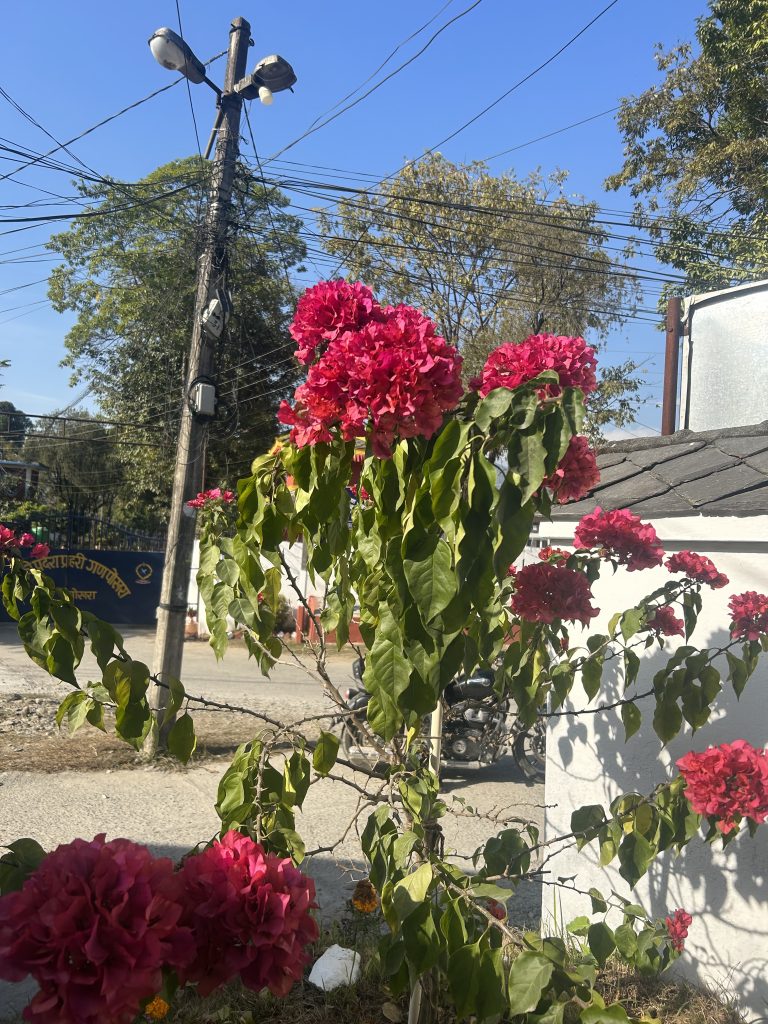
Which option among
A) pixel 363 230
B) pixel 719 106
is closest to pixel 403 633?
pixel 719 106

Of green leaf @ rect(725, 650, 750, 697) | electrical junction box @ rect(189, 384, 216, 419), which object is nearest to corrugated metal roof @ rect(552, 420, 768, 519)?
green leaf @ rect(725, 650, 750, 697)

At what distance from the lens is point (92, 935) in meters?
1.14

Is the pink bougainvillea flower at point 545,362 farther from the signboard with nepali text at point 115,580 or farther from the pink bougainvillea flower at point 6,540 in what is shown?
the signboard with nepali text at point 115,580

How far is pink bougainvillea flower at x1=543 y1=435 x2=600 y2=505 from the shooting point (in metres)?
1.78

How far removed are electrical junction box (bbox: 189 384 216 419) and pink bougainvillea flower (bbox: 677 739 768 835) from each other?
674 centimetres

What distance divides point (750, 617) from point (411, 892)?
157cm

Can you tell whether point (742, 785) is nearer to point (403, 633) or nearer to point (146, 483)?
point (403, 633)

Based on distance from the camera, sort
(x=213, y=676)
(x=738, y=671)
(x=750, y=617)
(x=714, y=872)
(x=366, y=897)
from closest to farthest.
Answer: (x=738, y=671), (x=750, y=617), (x=714, y=872), (x=366, y=897), (x=213, y=676)

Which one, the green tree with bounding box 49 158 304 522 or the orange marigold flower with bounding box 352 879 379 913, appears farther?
the green tree with bounding box 49 158 304 522

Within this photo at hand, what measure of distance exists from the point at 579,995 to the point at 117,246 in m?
24.1

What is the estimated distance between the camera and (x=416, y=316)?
1.73m

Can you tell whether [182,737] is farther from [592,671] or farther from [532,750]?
[532,750]

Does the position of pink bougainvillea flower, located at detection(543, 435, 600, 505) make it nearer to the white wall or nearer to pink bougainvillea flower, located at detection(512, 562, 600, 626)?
pink bougainvillea flower, located at detection(512, 562, 600, 626)

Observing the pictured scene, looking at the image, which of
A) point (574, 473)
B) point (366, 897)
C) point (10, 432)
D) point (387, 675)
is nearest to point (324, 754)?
point (387, 675)
